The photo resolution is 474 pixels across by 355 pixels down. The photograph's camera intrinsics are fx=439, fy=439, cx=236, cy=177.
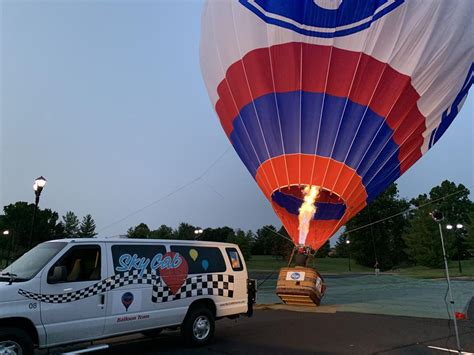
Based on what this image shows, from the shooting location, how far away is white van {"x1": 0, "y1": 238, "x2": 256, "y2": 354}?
623cm

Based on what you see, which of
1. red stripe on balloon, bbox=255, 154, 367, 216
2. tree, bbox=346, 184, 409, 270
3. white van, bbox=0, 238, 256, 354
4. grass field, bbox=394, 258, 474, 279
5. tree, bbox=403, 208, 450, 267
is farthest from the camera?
tree, bbox=346, 184, 409, 270

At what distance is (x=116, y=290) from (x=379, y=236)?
67463 mm

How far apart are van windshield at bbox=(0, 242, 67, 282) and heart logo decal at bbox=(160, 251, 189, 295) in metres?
1.92

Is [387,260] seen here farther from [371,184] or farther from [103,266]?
[103,266]

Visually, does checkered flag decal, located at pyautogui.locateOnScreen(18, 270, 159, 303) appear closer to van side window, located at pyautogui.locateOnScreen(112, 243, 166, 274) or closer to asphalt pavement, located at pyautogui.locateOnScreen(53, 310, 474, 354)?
van side window, located at pyautogui.locateOnScreen(112, 243, 166, 274)

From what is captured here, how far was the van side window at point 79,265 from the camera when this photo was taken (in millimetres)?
6547

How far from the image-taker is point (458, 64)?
1137 centimetres

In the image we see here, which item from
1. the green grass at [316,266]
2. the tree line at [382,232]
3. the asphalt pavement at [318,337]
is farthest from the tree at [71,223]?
the asphalt pavement at [318,337]

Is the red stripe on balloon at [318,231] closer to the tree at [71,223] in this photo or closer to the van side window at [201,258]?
the van side window at [201,258]

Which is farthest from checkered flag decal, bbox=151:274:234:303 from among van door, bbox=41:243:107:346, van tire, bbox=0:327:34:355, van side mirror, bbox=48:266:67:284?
van tire, bbox=0:327:34:355

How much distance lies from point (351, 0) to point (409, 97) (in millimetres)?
2819

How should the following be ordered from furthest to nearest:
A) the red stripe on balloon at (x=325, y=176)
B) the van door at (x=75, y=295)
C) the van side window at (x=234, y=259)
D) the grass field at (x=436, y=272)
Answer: the grass field at (x=436, y=272), the red stripe on balloon at (x=325, y=176), the van side window at (x=234, y=259), the van door at (x=75, y=295)

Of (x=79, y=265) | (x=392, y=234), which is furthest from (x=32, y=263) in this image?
(x=392, y=234)

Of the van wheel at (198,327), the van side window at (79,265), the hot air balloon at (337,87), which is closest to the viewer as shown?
the van side window at (79,265)
